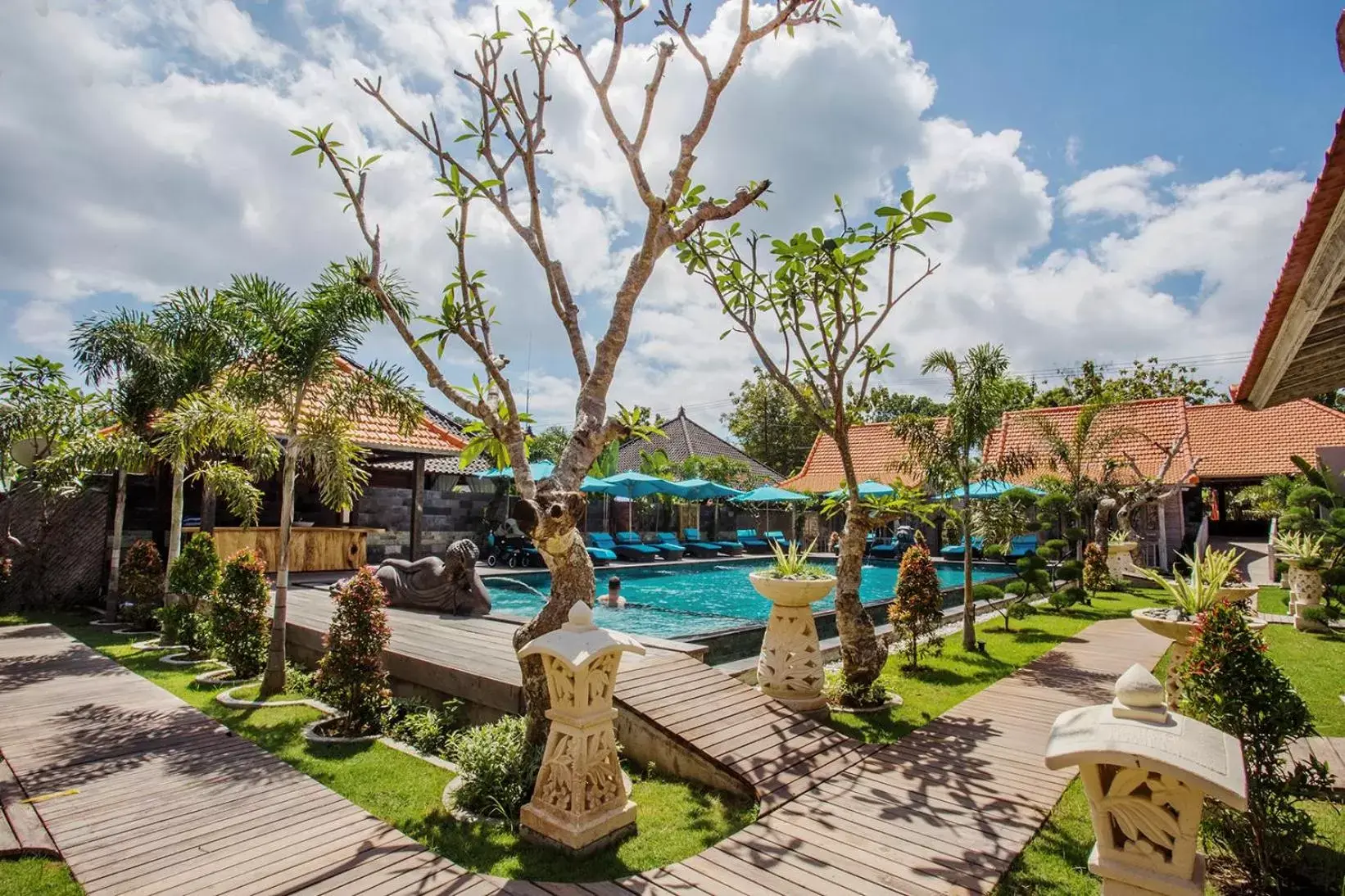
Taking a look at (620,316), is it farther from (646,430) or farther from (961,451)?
(961,451)

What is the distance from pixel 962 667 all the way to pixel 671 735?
189 inches

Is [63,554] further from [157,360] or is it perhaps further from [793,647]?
[793,647]

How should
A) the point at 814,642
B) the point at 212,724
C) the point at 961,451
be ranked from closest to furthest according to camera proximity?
the point at 212,724 < the point at 814,642 < the point at 961,451

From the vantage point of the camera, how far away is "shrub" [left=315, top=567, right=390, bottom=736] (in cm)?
598

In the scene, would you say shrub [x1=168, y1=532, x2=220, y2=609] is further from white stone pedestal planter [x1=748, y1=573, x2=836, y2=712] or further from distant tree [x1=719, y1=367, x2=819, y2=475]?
distant tree [x1=719, y1=367, x2=819, y2=475]

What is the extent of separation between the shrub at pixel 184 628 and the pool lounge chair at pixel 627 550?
42.8ft

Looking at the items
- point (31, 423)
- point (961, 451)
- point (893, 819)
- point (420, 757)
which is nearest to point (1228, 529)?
point (961, 451)

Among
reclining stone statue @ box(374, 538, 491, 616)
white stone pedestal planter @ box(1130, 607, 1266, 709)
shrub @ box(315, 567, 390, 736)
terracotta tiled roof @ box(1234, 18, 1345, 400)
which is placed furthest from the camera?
reclining stone statue @ box(374, 538, 491, 616)

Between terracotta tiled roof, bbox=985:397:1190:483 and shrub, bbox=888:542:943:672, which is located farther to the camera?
terracotta tiled roof, bbox=985:397:1190:483

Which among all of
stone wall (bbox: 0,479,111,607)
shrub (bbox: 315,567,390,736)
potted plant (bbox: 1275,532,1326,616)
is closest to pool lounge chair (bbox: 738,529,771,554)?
potted plant (bbox: 1275,532,1326,616)

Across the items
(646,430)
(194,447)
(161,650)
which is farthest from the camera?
(161,650)

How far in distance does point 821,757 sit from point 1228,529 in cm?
2461

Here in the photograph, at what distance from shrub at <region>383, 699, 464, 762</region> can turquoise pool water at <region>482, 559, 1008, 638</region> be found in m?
3.32

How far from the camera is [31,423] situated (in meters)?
8.79
